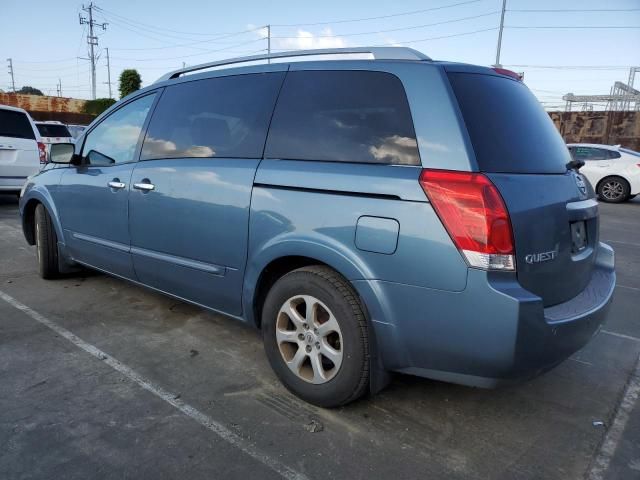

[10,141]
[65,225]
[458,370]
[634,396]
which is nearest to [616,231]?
[634,396]

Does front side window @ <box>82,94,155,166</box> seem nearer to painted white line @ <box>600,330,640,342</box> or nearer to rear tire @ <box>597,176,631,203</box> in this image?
painted white line @ <box>600,330,640,342</box>

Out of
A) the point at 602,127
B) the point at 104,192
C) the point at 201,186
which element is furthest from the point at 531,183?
the point at 602,127

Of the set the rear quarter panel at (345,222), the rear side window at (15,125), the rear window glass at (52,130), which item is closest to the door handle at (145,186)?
the rear quarter panel at (345,222)

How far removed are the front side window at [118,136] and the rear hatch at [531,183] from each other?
8.00 ft

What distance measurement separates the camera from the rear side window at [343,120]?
243 centimetres

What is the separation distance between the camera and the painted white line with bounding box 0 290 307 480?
7.30 ft

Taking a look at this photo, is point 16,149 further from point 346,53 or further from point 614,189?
point 614,189

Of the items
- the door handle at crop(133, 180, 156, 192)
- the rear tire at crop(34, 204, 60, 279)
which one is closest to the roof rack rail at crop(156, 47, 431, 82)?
the door handle at crop(133, 180, 156, 192)

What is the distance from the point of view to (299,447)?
92.9 inches

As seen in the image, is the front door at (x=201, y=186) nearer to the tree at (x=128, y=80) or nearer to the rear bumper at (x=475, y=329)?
the rear bumper at (x=475, y=329)

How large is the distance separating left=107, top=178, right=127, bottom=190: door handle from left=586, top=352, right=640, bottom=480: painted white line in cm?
335

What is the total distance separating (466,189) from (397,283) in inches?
20.4

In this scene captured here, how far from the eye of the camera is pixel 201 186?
3.12m

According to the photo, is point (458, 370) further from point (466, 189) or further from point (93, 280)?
point (93, 280)
